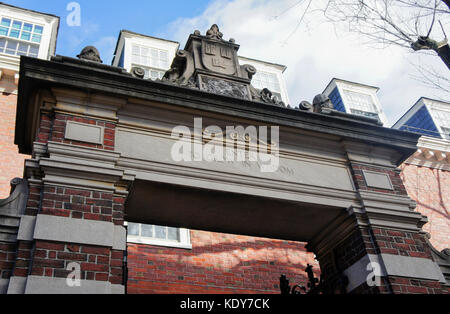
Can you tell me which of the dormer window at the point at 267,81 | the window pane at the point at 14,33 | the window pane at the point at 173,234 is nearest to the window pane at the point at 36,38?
the window pane at the point at 14,33

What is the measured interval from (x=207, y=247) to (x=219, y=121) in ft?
17.1

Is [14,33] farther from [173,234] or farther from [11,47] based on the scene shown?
[173,234]

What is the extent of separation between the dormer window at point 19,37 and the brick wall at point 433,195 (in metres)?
12.2

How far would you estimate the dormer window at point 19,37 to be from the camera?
12.9 m

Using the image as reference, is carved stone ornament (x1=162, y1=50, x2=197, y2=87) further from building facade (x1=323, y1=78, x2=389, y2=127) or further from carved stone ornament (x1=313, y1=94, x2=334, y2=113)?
building facade (x1=323, y1=78, x2=389, y2=127)

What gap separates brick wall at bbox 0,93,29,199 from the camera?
397 inches

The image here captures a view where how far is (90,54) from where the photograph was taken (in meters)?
6.52

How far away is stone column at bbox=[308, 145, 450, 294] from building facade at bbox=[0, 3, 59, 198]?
280 inches

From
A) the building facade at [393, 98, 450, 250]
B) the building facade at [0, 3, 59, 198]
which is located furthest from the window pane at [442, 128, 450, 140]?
the building facade at [0, 3, 59, 198]

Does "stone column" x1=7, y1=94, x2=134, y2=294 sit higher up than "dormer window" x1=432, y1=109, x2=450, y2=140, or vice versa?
"dormer window" x1=432, y1=109, x2=450, y2=140

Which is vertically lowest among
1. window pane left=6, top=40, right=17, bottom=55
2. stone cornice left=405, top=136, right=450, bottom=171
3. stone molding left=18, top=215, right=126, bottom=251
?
stone molding left=18, top=215, right=126, bottom=251

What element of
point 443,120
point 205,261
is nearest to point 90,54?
point 205,261

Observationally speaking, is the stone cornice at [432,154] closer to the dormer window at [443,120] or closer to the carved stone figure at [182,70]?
the dormer window at [443,120]
